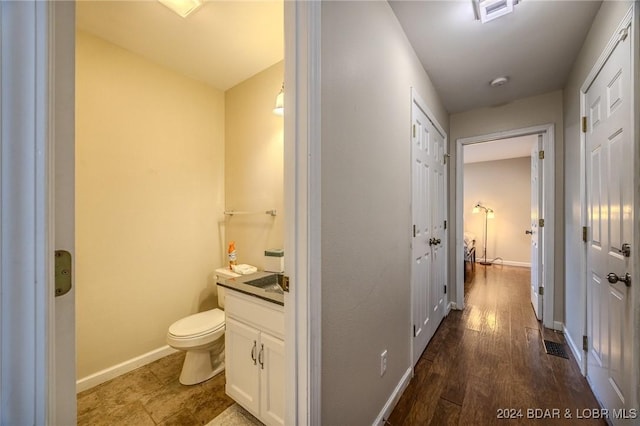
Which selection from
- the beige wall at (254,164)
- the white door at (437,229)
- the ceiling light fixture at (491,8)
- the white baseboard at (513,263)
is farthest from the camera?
the white baseboard at (513,263)

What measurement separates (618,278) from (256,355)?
1908 millimetres

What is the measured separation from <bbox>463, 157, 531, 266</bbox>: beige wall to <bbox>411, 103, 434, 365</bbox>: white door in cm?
461

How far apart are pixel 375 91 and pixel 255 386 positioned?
5.70 ft

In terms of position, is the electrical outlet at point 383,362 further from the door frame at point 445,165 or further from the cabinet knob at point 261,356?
the cabinet knob at point 261,356

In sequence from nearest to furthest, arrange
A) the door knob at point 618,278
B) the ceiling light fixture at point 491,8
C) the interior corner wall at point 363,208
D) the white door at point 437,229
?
the interior corner wall at point 363,208
the door knob at point 618,278
the ceiling light fixture at point 491,8
the white door at point 437,229

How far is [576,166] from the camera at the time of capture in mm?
1994

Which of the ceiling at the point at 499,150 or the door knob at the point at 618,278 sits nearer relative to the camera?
the door knob at the point at 618,278

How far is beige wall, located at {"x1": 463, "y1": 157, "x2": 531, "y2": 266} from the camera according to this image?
5430 mm

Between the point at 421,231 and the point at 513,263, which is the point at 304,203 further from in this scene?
the point at 513,263

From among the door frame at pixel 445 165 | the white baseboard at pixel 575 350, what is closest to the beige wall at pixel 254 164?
the door frame at pixel 445 165

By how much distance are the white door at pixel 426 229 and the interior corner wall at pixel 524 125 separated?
1.35 feet

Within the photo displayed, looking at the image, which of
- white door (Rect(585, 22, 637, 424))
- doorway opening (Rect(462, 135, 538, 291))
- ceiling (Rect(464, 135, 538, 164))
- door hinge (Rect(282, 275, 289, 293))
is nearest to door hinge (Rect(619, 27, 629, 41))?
white door (Rect(585, 22, 637, 424))

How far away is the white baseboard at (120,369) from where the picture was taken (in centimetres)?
172

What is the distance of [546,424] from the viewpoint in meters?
1.39
